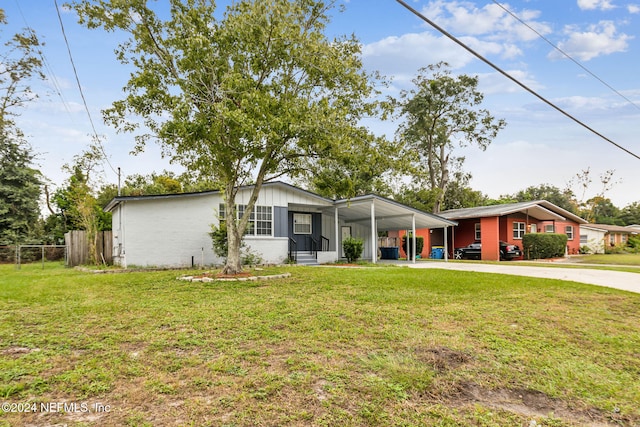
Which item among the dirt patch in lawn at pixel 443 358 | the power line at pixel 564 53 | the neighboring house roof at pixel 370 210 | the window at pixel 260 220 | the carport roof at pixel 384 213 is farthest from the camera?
the carport roof at pixel 384 213

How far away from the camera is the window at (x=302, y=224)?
19.7 m

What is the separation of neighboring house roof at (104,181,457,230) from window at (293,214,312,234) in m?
1.46

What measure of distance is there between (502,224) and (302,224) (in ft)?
45.0

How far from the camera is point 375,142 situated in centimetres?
1109

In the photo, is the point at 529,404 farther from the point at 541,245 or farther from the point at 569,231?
the point at 569,231

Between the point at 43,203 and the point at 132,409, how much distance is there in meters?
33.9

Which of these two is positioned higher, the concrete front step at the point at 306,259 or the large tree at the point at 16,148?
Answer: the large tree at the point at 16,148

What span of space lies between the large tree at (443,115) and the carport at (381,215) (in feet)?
38.5

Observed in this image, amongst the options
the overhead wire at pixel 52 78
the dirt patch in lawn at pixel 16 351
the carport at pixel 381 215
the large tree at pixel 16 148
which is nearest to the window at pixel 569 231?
the carport at pixel 381 215

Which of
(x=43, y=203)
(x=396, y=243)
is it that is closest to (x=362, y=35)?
(x=396, y=243)

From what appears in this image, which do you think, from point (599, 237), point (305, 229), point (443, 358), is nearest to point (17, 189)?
point (305, 229)

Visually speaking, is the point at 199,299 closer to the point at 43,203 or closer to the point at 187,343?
the point at 187,343

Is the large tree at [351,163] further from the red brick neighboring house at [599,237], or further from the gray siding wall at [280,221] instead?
the red brick neighboring house at [599,237]

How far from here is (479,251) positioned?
2434cm
